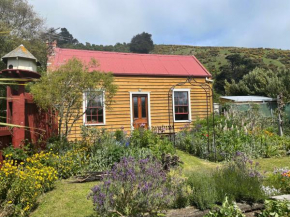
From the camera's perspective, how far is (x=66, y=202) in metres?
4.34

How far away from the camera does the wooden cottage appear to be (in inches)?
450

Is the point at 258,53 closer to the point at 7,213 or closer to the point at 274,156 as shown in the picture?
the point at 274,156

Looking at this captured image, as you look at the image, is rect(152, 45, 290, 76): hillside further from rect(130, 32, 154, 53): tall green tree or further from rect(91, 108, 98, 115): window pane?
rect(91, 108, 98, 115): window pane

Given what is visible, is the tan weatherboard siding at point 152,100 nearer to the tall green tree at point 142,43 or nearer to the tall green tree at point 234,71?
the tall green tree at point 234,71

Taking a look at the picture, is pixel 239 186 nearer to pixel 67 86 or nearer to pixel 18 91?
pixel 67 86

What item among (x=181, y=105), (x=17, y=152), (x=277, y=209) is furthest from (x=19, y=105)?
(x=181, y=105)

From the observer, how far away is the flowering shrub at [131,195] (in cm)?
291

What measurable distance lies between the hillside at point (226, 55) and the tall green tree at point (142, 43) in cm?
182

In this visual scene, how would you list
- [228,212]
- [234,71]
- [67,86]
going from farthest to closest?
[234,71]
[67,86]
[228,212]

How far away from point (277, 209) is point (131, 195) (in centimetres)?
198

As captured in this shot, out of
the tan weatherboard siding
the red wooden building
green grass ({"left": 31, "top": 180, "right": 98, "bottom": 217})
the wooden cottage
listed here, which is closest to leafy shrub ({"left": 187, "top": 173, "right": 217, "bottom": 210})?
green grass ({"left": 31, "top": 180, "right": 98, "bottom": 217})

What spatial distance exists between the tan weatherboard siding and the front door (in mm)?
316

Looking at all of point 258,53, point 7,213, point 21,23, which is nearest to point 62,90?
point 7,213

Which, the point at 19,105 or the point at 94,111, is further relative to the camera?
the point at 94,111
